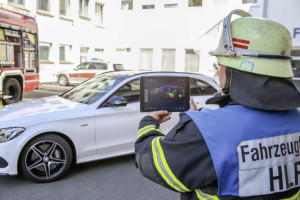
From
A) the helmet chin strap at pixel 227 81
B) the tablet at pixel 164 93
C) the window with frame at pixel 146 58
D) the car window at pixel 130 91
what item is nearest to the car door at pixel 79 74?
the window with frame at pixel 146 58

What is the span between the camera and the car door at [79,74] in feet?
56.0

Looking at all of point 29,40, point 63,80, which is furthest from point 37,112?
point 63,80

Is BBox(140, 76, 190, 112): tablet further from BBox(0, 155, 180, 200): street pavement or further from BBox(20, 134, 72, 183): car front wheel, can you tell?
BBox(20, 134, 72, 183): car front wheel

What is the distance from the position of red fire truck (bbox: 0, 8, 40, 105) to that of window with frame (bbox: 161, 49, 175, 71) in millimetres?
12866

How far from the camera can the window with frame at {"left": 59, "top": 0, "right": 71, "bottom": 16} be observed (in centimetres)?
2014

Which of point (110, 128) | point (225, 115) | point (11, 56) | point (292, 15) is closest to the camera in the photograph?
point (225, 115)

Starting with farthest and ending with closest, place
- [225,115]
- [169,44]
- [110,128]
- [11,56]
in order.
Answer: [169,44] → [11,56] → [110,128] → [225,115]

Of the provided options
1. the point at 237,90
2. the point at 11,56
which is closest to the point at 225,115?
the point at 237,90

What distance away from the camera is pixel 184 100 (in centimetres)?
195

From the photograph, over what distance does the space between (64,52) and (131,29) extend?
18.3ft

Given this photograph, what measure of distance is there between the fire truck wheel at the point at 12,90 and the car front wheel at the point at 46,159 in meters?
5.58

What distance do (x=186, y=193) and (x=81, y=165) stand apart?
3.55 m

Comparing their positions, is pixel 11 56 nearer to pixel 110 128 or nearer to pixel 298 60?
pixel 110 128

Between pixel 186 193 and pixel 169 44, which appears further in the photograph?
pixel 169 44
